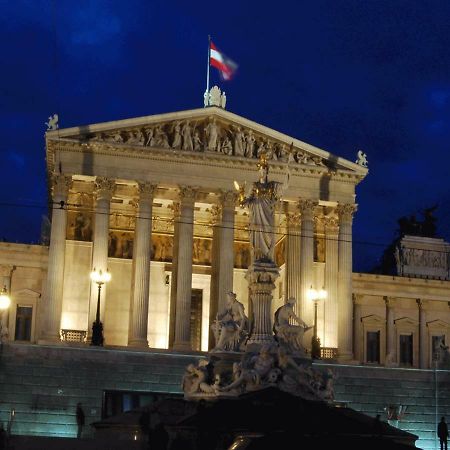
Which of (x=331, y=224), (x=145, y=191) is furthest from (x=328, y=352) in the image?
(x=145, y=191)

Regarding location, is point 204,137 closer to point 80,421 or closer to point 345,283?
point 345,283

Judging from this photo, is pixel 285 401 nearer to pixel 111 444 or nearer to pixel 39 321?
pixel 111 444

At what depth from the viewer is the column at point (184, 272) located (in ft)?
157

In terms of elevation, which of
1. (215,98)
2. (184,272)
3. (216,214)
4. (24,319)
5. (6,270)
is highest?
(215,98)

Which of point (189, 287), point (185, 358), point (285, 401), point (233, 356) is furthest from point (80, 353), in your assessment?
point (285, 401)

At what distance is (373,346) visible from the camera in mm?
59562

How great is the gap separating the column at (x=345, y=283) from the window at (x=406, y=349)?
996cm

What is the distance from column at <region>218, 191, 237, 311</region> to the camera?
1954 inches

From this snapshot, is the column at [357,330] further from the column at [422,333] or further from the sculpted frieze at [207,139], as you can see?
the sculpted frieze at [207,139]

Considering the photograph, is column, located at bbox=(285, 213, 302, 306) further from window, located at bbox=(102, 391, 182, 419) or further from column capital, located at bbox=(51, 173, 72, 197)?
window, located at bbox=(102, 391, 182, 419)

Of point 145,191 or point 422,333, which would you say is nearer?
point 145,191

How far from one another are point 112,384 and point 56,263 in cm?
993

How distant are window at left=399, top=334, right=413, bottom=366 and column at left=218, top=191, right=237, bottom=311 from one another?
15424 mm

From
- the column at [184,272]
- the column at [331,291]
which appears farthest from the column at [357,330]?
the column at [184,272]
